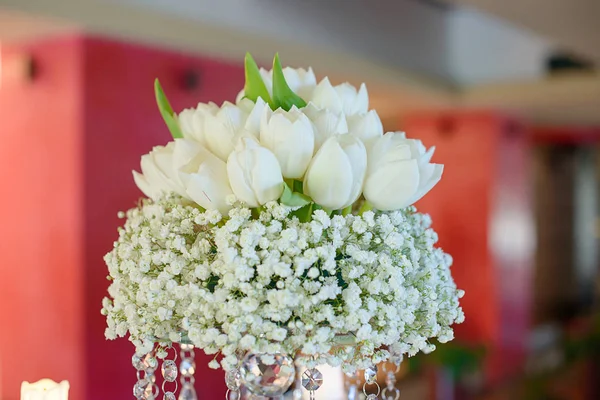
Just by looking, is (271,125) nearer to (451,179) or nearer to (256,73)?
(256,73)

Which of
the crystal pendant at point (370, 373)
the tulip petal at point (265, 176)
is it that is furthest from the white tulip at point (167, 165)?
the crystal pendant at point (370, 373)

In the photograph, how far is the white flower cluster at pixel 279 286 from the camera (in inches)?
32.8

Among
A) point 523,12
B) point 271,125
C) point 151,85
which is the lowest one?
point 271,125

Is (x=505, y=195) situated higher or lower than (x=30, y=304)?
higher

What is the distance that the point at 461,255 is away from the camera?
6629 mm

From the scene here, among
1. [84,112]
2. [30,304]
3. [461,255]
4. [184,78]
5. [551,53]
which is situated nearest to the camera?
[84,112]

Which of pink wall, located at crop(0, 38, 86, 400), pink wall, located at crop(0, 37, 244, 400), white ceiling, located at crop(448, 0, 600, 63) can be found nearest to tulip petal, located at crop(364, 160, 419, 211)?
pink wall, located at crop(0, 37, 244, 400)

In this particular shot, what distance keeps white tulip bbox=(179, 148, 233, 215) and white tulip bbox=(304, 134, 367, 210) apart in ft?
0.33

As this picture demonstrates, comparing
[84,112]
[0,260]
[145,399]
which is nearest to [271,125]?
[145,399]

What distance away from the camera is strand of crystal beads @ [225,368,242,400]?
88 centimetres

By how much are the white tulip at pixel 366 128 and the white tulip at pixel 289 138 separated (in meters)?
0.08

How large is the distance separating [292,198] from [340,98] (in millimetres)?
179

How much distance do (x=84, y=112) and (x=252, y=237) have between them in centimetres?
244

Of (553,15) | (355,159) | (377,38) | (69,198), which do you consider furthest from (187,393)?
(377,38)
